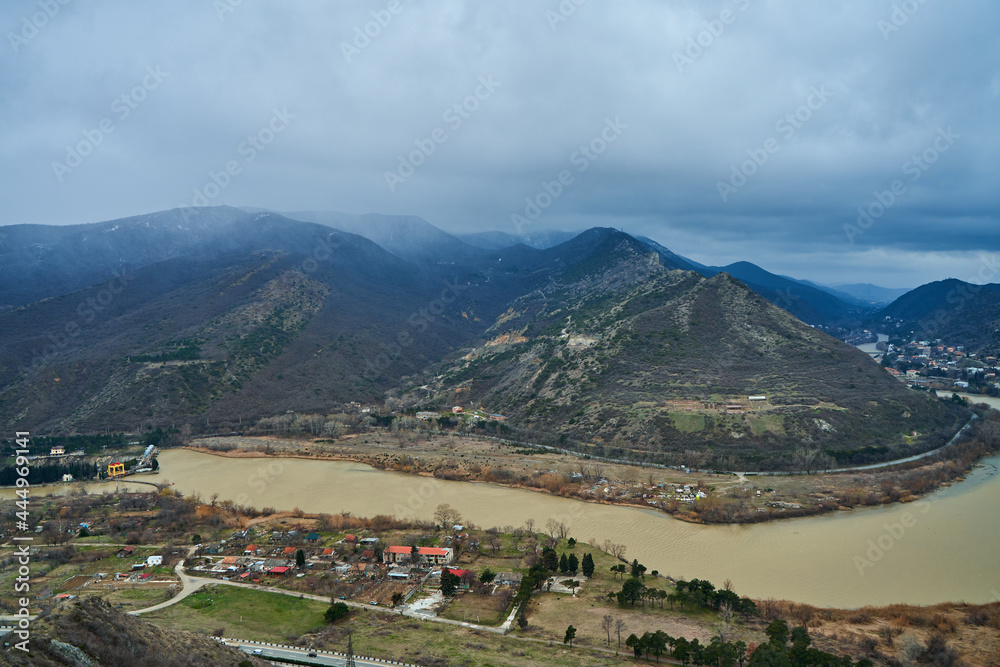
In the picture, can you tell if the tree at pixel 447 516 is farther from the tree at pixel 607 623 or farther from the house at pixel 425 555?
the tree at pixel 607 623

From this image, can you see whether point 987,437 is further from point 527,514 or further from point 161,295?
point 161,295

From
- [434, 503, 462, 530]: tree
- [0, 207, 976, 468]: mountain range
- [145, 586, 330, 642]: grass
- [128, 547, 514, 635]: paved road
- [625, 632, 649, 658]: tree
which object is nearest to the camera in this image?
[625, 632, 649, 658]: tree

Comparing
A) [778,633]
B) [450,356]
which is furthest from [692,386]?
[450,356]

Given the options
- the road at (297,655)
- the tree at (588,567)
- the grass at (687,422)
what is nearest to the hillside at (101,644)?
the road at (297,655)

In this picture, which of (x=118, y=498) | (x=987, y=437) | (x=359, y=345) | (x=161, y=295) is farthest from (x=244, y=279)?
(x=987, y=437)

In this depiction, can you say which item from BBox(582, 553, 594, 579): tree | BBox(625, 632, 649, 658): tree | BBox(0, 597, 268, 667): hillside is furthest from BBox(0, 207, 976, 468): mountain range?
BBox(0, 597, 268, 667): hillside

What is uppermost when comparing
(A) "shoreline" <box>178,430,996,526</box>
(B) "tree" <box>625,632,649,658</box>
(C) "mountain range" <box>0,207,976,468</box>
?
(C) "mountain range" <box>0,207,976,468</box>

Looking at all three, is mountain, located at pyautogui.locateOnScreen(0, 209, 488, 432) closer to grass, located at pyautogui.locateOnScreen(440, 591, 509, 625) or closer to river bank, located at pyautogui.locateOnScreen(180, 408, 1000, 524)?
river bank, located at pyautogui.locateOnScreen(180, 408, 1000, 524)
